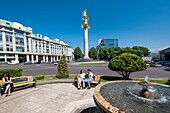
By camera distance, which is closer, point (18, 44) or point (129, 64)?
point (129, 64)

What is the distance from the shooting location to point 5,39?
5181cm

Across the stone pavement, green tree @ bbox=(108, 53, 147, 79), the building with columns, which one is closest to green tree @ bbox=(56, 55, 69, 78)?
the stone pavement

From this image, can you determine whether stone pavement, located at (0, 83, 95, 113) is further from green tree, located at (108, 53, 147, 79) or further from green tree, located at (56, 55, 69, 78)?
green tree, located at (56, 55, 69, 78)

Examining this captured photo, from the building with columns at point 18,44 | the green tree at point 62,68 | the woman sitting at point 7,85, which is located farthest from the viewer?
the building with columns at point 18,44

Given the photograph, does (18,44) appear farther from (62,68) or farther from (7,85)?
(7,85)

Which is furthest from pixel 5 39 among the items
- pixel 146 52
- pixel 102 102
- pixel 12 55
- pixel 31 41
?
pixel 146 52

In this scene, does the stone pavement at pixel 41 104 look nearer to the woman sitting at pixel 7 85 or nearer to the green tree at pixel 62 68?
the woman sitting at pixel 7 85

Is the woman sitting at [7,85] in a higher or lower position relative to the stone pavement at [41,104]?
higher

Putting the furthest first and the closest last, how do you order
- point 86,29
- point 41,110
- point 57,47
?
point 57,47 → point 86,29 → point 41,110

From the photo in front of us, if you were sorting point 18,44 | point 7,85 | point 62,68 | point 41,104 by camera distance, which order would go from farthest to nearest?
1. point 18,44
2. point 62,68
3. point 7,85
4. point 41,104

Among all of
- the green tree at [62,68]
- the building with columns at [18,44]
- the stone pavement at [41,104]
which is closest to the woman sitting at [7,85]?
the stone pavement at [41,104]

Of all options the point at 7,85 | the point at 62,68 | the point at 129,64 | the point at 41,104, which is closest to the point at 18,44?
the point at 62,68

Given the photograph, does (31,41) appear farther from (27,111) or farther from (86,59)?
(27,111)

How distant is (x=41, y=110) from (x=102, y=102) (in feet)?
9.87
